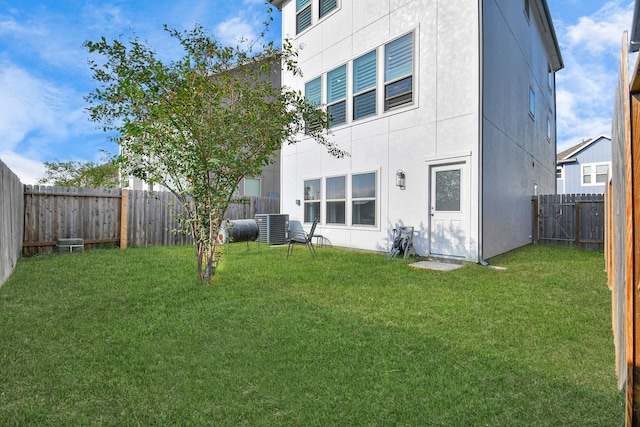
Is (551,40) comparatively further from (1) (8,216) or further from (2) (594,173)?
(1) (8,216)

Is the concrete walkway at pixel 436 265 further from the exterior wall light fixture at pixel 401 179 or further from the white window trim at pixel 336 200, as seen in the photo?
the white window trim at pixel 336 200

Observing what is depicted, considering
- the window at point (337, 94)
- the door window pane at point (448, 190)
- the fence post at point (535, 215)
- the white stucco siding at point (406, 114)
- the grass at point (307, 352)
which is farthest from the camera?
the fence post at point (535, 215)

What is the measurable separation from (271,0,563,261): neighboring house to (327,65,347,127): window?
0.04 metres

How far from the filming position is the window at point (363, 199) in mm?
8344

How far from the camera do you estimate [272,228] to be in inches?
390

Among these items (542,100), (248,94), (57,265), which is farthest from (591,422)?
(542,100)

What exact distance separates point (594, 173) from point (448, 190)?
17141mm

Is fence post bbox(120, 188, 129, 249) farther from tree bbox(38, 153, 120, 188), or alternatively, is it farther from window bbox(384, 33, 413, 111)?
tree bbox(38, 153, 120, 188)

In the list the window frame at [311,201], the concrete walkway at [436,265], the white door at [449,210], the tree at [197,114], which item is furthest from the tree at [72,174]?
the concrete walkway at [436,265]

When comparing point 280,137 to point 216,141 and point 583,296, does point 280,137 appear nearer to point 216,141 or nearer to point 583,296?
point 216,141

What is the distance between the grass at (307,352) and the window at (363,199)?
11.3ft

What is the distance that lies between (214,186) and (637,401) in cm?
484

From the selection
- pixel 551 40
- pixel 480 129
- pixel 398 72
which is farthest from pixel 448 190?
pixel 551 40

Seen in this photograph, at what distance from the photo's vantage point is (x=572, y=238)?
31.3ft
